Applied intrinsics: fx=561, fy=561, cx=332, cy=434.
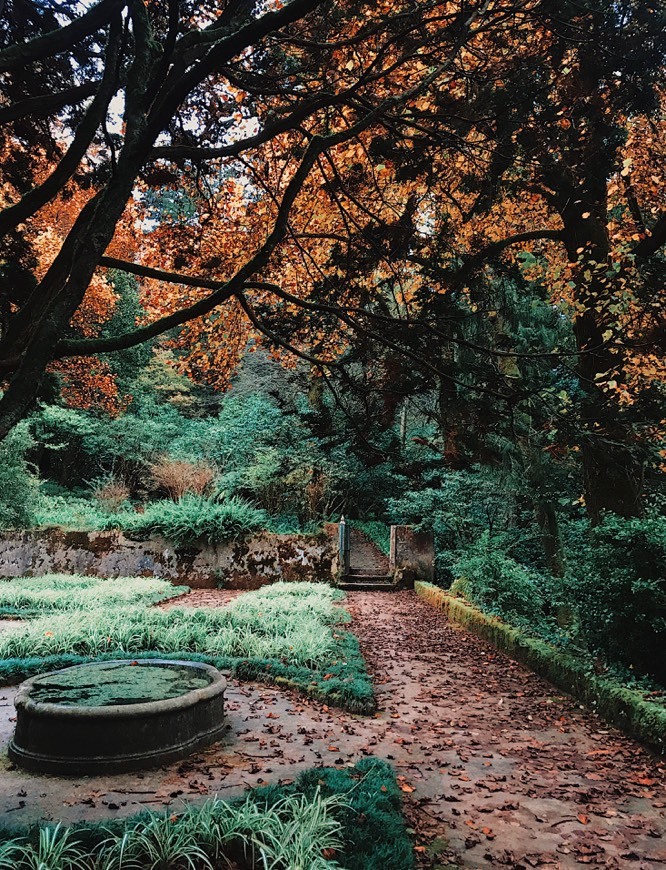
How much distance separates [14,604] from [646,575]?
9395 mm

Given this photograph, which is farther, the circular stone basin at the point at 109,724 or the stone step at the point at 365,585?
the stone step at the point at 365,585

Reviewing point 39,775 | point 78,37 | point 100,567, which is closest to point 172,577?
point 100,567

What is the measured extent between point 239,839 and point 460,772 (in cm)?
204

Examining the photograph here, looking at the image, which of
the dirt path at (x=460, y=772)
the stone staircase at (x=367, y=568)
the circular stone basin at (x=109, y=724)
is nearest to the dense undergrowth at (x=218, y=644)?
the dirt path at (x=460, y=772)

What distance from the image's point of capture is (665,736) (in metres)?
4.38

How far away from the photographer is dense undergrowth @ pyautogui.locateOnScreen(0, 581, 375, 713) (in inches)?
233

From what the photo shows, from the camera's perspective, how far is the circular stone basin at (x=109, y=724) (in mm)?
3789

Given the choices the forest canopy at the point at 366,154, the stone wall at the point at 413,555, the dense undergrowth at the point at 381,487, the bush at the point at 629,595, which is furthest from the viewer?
the stone wall at the point at 413,555

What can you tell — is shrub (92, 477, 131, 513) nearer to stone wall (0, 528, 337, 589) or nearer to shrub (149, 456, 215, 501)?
shrub (149, 456, 215, 501)

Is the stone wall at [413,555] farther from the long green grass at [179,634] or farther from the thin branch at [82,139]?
the thin branch at [82,139]

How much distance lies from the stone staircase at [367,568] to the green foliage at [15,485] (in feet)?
26.7

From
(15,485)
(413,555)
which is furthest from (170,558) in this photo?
(413,555)

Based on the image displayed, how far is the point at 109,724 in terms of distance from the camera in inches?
151

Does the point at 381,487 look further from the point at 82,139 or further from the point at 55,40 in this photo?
the point at 55,40
